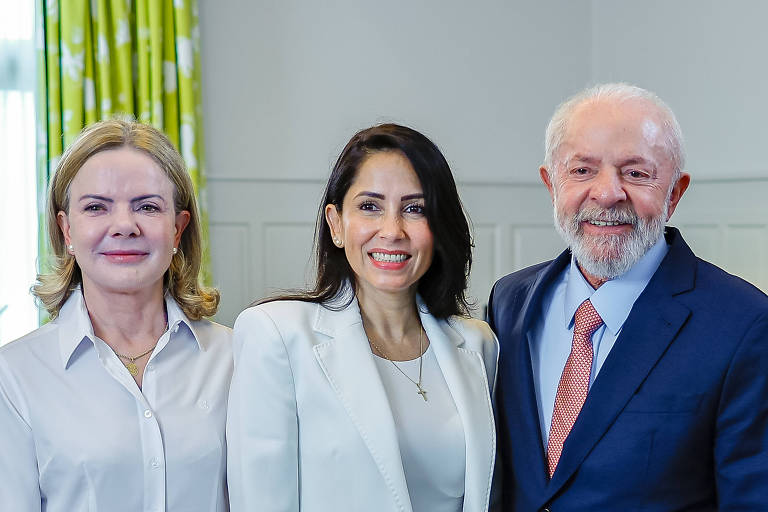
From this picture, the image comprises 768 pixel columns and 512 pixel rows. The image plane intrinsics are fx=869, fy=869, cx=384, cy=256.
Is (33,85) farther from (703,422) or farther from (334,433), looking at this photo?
(703,422)

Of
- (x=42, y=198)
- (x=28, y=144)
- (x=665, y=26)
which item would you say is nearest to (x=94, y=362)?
(x=42, y=198)

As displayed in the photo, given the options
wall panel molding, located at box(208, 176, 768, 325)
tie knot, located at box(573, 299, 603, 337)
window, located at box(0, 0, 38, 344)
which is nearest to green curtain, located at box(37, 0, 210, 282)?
window, located at box(0, 0, 38, 344)

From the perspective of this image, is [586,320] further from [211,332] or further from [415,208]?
[211,332]

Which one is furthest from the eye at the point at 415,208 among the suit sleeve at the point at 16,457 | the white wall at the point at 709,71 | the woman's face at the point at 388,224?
the white wall at the point at 709,71

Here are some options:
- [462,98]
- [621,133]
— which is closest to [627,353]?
[621,133]

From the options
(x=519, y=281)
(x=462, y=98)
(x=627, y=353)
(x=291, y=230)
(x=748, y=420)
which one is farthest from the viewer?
(x=462, y=98)

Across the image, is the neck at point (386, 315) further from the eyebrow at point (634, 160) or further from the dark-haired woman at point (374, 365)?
the eyebrow at point (634, 160)

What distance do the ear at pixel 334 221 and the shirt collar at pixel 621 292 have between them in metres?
0.54

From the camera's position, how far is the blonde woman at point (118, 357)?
5.63ft

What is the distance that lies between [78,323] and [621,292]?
116cm

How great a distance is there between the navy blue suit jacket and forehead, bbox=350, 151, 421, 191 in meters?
0.54

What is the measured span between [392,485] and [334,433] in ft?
0.49

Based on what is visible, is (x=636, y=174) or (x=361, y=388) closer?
(x=361, y=388)

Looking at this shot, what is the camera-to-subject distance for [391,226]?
179 cm
